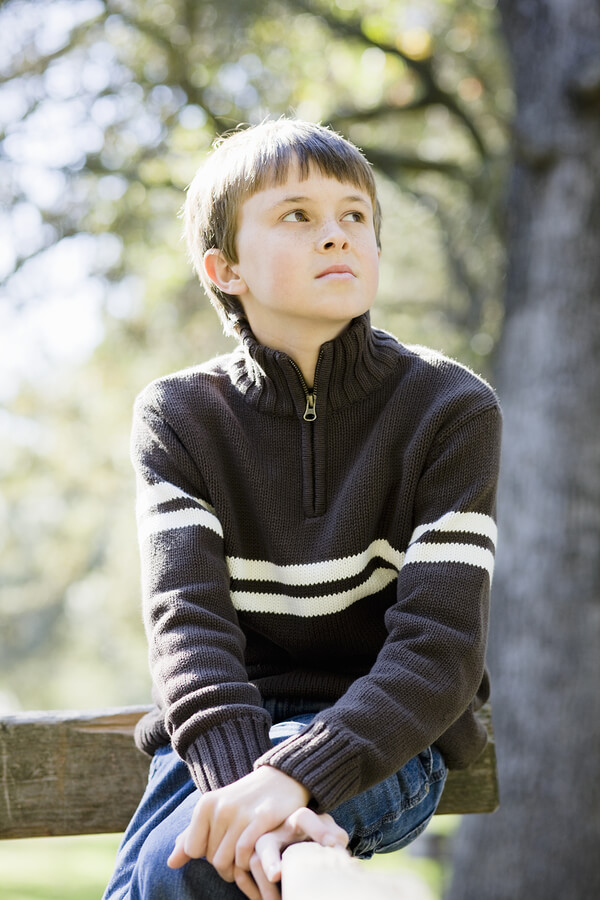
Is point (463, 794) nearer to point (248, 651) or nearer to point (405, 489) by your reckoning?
point (248, 651)

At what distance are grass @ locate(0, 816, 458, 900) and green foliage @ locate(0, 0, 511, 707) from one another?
391cm

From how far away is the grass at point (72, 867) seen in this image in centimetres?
898

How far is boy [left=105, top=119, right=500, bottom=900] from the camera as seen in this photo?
1756mm

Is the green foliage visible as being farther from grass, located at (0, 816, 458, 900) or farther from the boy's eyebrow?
the boy's eyebrow

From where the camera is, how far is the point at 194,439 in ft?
6.72

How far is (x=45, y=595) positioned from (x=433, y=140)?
6.79m

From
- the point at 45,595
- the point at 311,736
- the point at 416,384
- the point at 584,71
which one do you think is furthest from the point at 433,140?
the point at 311,736

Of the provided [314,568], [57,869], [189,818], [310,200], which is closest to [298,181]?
[310,200]

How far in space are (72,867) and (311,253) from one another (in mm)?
9756

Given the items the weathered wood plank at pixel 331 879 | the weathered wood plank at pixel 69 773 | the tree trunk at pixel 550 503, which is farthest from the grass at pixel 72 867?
the weathered wood plank at pixel 331 879

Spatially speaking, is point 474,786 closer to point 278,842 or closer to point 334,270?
point 278,842

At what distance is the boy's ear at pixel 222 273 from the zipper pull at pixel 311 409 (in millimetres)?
292

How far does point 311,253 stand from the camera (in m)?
2.00

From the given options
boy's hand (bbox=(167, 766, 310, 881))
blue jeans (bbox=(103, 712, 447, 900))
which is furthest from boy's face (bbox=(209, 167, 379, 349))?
boy's hand (bbox=(167, 766, 310, 881))
